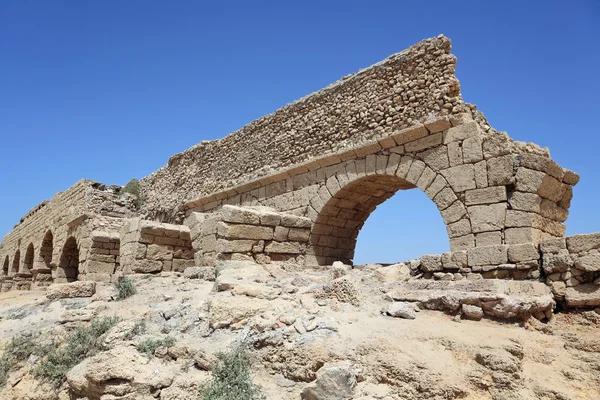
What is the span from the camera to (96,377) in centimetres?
361

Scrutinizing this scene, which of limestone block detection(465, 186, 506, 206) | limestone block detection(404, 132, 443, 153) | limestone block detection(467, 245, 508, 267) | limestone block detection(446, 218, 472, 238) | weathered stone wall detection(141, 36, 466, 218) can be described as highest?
weathered stone wall detection(141, 36, 466, 218)

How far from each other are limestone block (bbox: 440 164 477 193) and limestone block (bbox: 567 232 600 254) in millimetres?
1654

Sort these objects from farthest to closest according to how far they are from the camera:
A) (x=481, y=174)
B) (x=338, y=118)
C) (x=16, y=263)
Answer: (x=16, y=263) < (x=338, y=118) < (x=481, y=174)

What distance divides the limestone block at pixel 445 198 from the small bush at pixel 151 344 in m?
4.44

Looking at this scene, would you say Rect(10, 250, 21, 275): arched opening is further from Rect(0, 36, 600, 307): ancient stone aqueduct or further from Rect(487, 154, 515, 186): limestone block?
Rect(487, 154, 515, 186): limestone block

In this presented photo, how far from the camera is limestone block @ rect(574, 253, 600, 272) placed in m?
4.57

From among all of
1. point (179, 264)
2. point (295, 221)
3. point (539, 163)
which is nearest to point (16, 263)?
point (179, 264)

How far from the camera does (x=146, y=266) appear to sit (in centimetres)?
834

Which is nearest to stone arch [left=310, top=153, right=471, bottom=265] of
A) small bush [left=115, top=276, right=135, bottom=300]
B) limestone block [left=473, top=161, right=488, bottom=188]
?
limestone block [left=473, top=161, right=488, bottom=188]

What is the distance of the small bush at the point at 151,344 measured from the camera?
402 cm

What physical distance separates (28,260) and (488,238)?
870 inches

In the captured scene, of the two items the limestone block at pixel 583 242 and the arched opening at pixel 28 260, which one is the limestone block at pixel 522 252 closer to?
the limestone block at pixel 583 242

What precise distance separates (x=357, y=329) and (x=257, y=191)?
6758 millimetres

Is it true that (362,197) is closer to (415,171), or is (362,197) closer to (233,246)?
(415,171)
